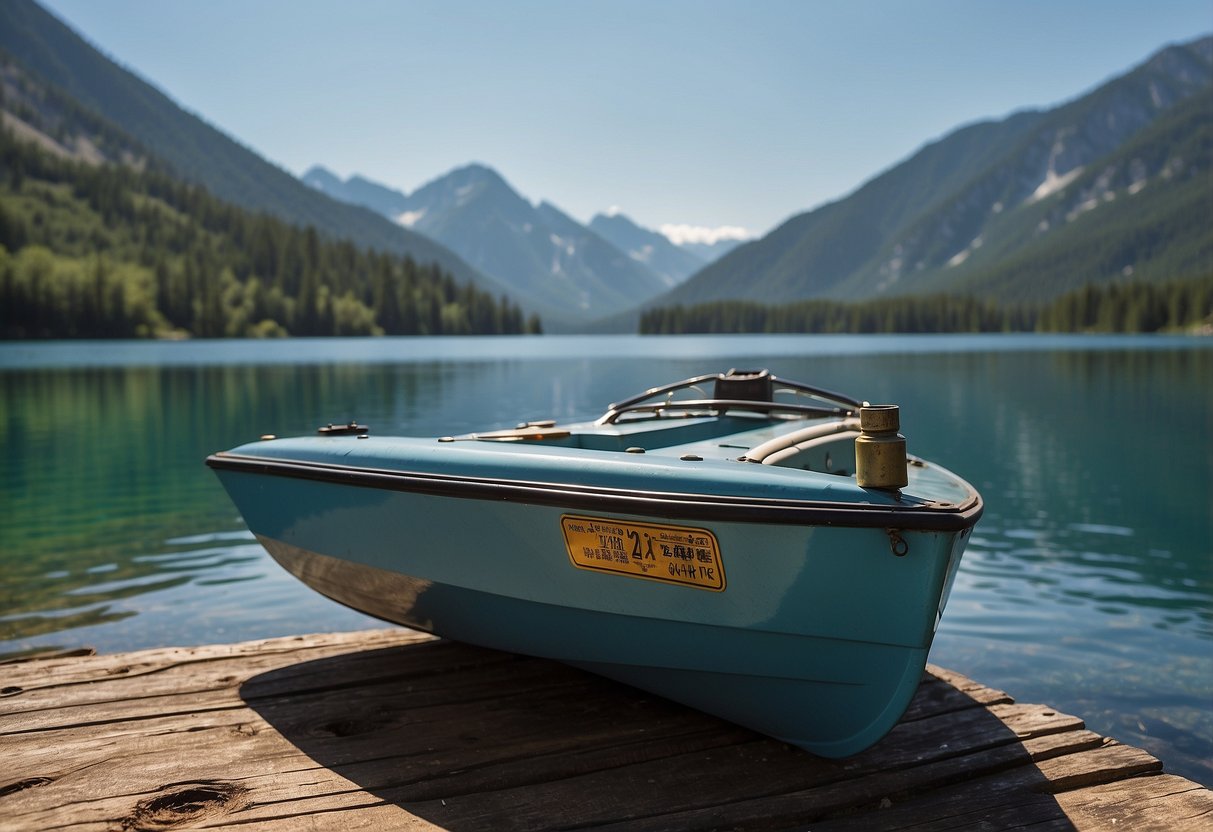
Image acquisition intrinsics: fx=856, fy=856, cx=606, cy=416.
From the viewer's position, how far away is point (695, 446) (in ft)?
17.8

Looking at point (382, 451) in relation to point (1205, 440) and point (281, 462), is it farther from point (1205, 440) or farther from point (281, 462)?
point (1205, 440)

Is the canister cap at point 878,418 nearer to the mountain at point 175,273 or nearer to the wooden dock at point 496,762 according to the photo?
the wooden dock at point 496,762

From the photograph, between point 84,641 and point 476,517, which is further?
point 84,641

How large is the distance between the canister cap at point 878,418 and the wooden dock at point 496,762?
160 cm

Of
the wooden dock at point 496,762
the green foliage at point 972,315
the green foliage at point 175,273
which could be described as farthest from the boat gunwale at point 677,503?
the green foliage at point 972,315

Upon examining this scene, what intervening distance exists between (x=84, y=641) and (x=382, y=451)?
4966mm

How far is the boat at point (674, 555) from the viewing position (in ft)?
11.3

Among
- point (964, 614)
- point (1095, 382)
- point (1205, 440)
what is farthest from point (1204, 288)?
point (964, 614)

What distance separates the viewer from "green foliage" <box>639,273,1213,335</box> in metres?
124

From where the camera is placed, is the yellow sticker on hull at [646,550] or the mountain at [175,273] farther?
the mountain at [175,273]

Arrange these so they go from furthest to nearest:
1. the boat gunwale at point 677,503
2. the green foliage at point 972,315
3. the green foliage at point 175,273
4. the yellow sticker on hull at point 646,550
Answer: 1. the green foliage at point 972,315
2. the green foliage at point 175,273
3. the yellow sticker on hull at point 646,550
4. the boat gunwale at point 677,503

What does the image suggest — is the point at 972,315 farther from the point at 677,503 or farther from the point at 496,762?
the point at 496,762

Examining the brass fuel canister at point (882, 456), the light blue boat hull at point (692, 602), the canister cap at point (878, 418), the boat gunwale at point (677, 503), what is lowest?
the light blue boat hull at point (692, 602)

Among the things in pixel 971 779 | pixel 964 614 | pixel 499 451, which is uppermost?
pixel 499 451
